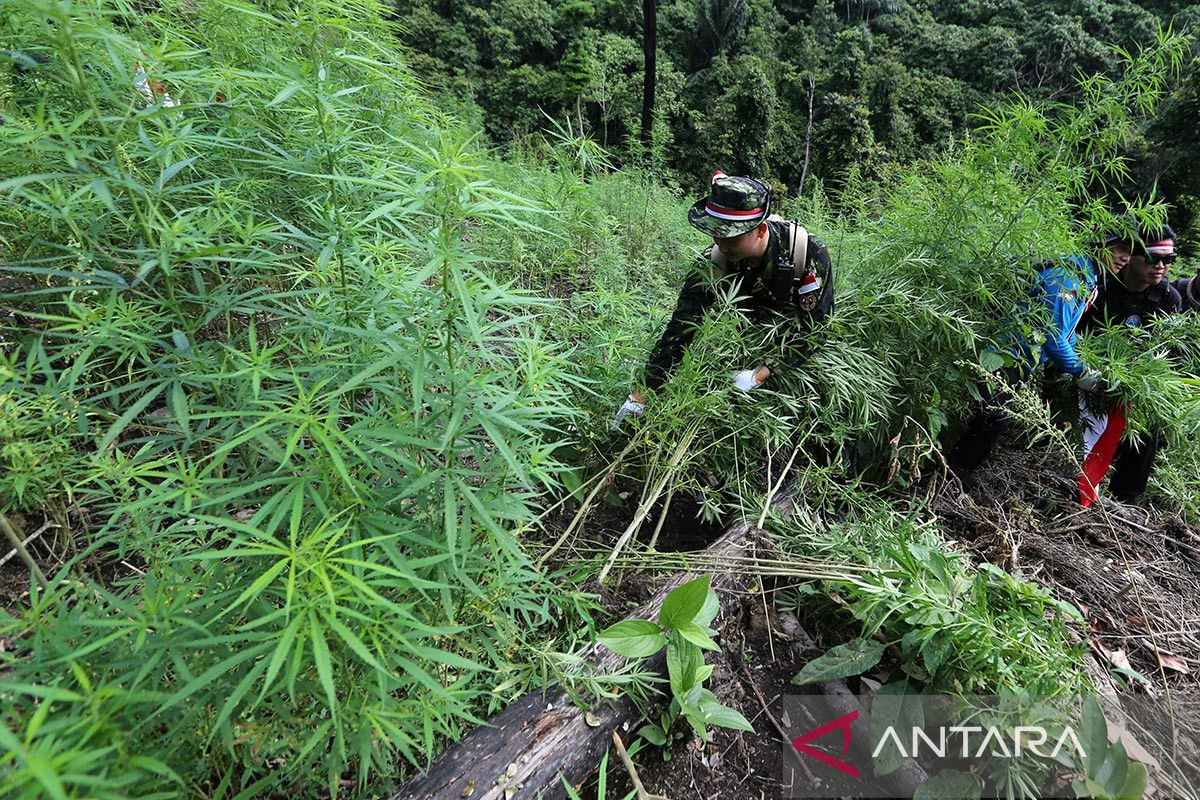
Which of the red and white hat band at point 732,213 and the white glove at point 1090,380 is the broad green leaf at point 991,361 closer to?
the white glove at point 1090,380

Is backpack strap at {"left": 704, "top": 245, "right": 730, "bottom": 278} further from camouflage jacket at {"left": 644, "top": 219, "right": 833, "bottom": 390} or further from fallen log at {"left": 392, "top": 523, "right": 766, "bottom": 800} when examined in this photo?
fallen log at {"left": 392, "top": 523, "right": 766, "bottom": 800}

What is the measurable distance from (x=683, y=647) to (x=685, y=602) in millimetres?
142

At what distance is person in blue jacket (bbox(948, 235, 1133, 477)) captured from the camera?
→ 234 centimetres

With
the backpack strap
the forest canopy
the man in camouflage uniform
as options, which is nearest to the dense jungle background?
the man in camouflage uniform

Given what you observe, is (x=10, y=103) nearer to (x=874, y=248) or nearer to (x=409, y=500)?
(x=409, y=500)

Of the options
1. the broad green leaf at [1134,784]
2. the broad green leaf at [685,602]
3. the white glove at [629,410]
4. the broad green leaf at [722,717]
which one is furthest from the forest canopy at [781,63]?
the broad green leaf at [1134,784]

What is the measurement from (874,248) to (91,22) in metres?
2.81

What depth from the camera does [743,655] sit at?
1.91m

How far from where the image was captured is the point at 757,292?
2.36 metres

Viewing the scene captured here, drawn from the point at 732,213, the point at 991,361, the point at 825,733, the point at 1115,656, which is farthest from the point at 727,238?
the point at 1115,656

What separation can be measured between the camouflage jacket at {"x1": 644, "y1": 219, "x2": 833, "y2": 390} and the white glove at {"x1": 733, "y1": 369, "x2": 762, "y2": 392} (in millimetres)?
248

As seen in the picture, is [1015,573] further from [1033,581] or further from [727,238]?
[727,238]

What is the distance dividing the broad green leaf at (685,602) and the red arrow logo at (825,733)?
559 mm

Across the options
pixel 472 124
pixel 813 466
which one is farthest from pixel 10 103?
pixel 472 124
